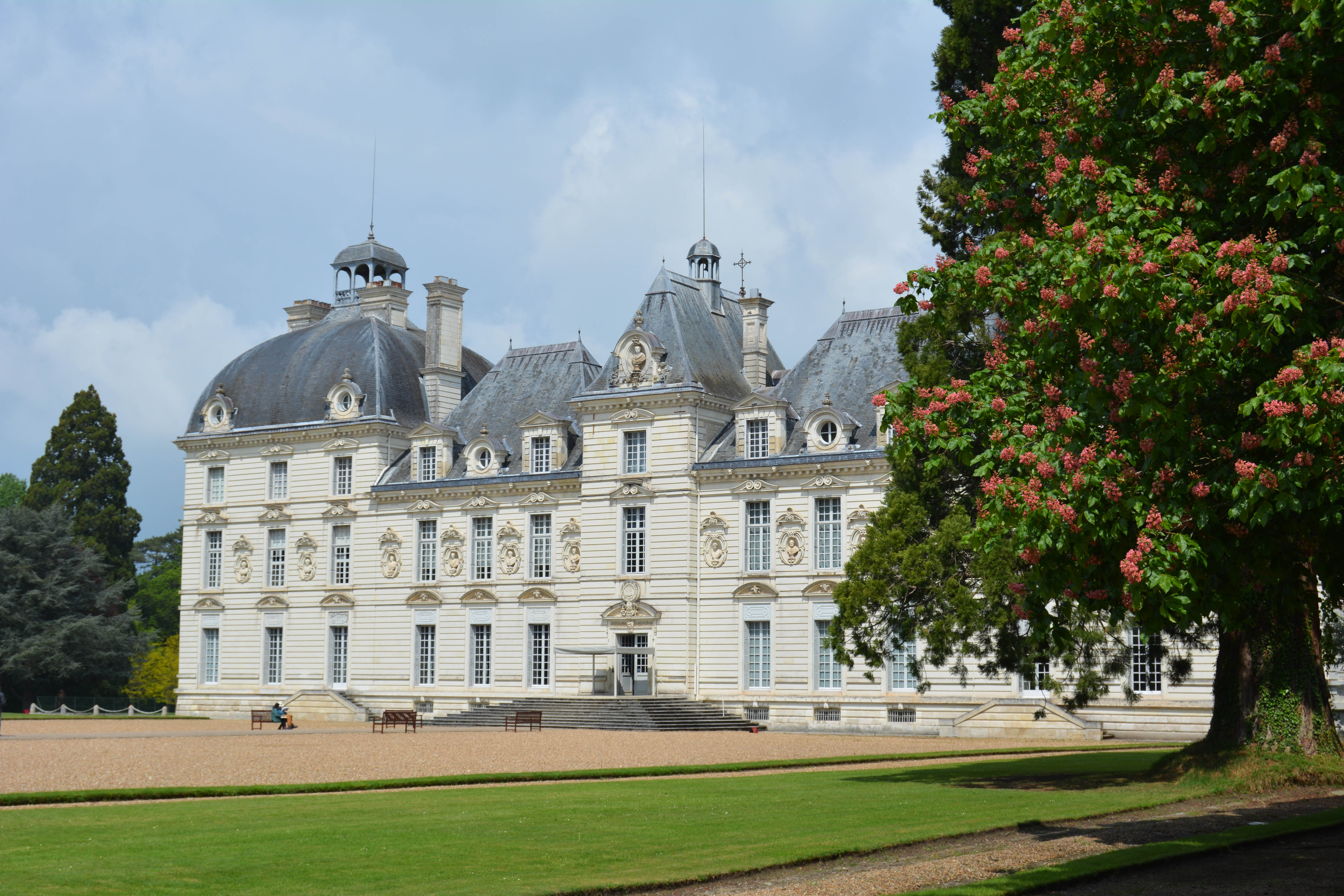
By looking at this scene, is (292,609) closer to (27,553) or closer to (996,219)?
(27,553)

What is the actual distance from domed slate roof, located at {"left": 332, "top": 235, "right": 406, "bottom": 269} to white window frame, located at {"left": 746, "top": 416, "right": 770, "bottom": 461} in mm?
20573

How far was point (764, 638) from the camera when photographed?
143ft

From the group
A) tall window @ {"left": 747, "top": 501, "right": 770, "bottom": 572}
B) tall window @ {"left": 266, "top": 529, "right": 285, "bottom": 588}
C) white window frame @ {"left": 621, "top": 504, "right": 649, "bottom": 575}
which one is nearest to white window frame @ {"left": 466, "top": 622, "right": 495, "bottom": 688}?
white window frame @ {"left": 621, "top": 504, "right": 649, "bottom": 575}

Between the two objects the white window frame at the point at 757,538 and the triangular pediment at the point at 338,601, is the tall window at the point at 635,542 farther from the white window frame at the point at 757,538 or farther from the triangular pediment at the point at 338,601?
the triangular pediment at the point at 338,601

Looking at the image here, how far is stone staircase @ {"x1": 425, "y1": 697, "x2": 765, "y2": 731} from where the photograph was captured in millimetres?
41031

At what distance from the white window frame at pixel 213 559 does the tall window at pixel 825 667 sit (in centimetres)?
2379

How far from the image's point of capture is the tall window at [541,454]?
157ft

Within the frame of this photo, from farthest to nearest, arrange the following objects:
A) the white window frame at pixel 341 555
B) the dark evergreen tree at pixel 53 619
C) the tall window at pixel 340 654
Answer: the dark evergreen tree at pixel 53 619
the white window frame at pixel 341 555
the tall window at pixel 340 654

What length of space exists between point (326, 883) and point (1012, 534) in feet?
21.6

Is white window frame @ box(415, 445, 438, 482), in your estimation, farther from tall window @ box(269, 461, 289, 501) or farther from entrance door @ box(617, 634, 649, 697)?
entrance door @ box(617, 634, 649, 697)

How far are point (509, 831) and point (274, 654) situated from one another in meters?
40.0

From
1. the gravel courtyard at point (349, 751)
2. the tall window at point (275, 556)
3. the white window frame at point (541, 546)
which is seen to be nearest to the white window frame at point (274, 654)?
the tall window at point (275, 556)

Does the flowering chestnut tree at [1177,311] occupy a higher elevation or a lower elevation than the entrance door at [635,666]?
higher

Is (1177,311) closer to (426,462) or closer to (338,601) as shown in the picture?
(426,462)
